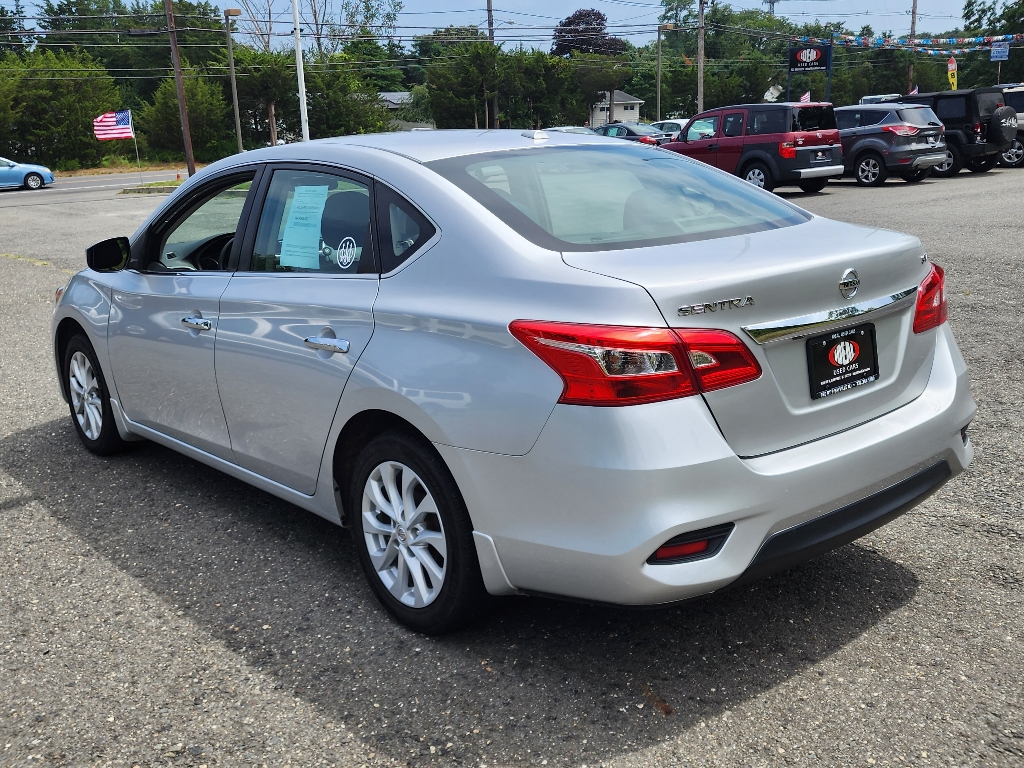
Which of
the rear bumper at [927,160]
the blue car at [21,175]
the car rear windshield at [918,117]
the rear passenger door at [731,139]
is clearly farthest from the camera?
the blue car at [21,175]

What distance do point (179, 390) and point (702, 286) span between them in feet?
8.68

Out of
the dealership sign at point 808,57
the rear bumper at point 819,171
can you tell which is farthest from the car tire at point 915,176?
the dealership sign at point 808,57

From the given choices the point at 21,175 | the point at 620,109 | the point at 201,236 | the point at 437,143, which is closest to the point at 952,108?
the point at 201,236

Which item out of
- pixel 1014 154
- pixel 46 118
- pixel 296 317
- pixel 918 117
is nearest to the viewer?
pixel 296 317

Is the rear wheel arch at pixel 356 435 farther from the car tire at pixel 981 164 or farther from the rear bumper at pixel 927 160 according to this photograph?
the car tire at pixel 981 164

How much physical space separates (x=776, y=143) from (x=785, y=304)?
17701 millimetres

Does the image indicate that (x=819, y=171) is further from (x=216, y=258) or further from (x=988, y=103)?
(x=216, y=258)

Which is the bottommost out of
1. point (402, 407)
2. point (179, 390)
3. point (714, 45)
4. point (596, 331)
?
point (179, 390)

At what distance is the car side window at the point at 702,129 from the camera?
20.2m

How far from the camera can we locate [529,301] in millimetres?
2762

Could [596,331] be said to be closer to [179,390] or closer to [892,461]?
[892,461]

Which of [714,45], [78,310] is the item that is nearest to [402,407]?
[78,310]

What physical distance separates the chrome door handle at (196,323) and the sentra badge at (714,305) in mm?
2219

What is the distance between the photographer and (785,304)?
2.72 metres
